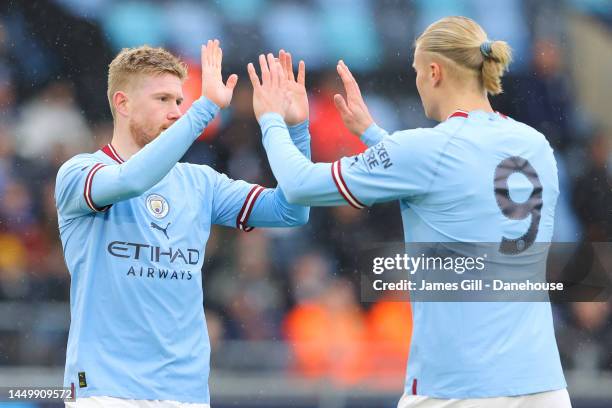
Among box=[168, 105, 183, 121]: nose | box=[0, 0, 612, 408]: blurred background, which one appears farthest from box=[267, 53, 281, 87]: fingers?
box=[0, 0, 612, 408]: blurred background

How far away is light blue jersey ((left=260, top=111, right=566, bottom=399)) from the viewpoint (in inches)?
108

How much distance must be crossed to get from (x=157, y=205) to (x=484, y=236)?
1.07 m

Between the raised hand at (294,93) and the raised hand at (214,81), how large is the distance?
0.73ft

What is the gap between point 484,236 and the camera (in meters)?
2.81

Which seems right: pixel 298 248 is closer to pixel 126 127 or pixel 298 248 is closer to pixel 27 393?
pixel 27 393

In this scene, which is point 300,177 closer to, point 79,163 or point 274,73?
point 274,73

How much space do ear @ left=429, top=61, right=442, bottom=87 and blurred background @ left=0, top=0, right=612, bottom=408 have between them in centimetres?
326

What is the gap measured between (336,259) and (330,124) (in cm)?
96

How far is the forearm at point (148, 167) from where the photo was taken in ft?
9.83

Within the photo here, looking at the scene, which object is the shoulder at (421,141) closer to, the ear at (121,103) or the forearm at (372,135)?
the forearm at (372,135)

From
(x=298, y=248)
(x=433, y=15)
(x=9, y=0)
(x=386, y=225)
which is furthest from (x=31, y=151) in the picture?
(x=433, y=15)

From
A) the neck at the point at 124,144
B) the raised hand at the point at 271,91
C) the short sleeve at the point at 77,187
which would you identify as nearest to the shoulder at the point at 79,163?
the short sleeve at the point at 77,187

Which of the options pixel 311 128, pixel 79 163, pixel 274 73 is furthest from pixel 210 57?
pixel 311 128

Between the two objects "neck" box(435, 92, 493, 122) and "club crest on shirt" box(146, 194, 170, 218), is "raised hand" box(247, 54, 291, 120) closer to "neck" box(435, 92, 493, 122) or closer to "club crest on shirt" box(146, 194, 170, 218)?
"club crest on shirt" box(146, 194, 170, 218)
